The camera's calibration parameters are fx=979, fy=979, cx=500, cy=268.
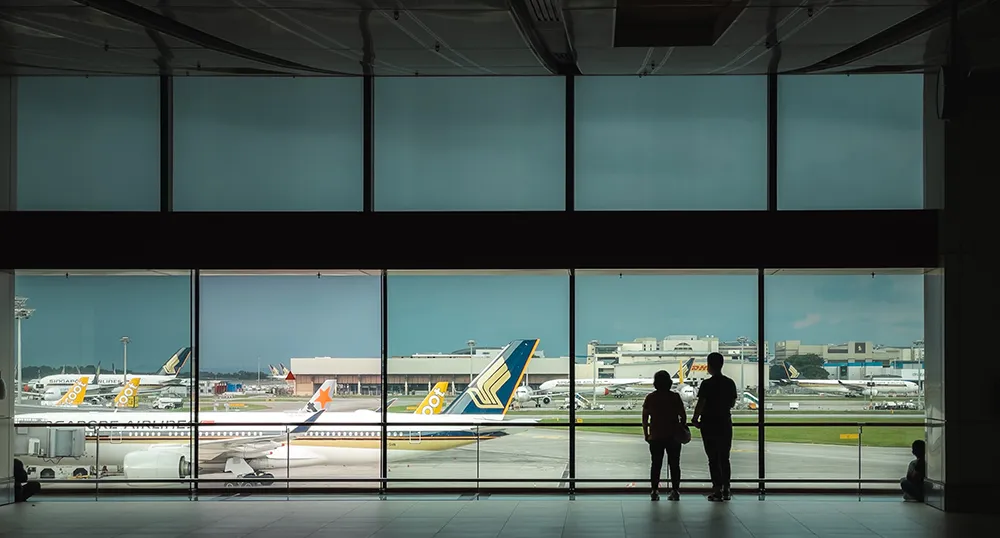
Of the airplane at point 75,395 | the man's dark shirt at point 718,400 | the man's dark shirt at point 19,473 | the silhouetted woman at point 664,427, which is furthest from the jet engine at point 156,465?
the man's dark shirt at point 718,400

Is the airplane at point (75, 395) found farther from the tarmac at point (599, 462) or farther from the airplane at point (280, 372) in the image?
the airplane at point (280, 372)

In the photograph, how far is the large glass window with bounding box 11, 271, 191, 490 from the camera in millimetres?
9797

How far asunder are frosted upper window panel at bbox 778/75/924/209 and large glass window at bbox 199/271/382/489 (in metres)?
4.40

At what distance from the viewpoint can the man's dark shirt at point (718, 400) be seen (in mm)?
8844

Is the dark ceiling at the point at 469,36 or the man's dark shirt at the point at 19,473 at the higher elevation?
the dark ceiling at the point at 469,36

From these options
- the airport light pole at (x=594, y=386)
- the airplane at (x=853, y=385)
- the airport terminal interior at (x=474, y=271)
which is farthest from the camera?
the airplane at (x=853, y=385)

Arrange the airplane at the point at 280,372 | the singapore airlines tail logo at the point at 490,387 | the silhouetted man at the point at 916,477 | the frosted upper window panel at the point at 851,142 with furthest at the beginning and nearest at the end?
the singapore airlines tail logo at the point at 490,387 → the airplane at the point at 280,372 → the frosted upper window panel at the point at 851,142 → the silhouetted man at the point at 916,477

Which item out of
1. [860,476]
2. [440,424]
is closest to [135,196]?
[440,424]

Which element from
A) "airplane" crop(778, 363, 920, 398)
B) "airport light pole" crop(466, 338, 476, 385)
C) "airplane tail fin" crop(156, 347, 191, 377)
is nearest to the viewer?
"airplane" crop(778, 363, 920, 398)

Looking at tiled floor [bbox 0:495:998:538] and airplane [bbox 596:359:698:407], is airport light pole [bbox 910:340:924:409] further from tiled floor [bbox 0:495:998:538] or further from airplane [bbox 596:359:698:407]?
airplane [bbox 596:359:698:407]

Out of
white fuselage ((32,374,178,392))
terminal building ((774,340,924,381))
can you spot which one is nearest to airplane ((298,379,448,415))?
white fuselage ((32,374,178,392))

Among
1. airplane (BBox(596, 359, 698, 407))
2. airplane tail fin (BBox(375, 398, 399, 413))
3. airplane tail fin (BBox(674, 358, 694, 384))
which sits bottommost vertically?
airplane tail fin (BBox(375, 398, 399, 413))

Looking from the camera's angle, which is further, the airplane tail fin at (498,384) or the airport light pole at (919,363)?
the airplane tail fin at (498,384)

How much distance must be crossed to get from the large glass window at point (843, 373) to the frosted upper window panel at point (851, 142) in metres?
0.78
